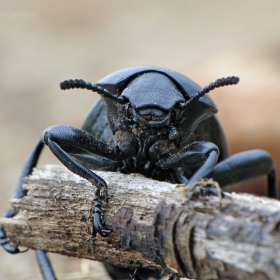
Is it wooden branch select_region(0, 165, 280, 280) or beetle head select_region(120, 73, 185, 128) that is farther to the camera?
beetle head select_region(120, 73, 185, 128)

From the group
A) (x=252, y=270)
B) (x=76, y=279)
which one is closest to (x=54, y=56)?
(x=76, y=279)

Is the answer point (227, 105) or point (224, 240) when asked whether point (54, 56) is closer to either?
point (227, 105)

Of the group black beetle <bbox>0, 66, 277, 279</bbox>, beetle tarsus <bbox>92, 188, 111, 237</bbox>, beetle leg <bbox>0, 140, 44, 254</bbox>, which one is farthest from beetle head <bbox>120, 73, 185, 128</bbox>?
beetle leg <bbox>0, 140, 44, 254</bbox>

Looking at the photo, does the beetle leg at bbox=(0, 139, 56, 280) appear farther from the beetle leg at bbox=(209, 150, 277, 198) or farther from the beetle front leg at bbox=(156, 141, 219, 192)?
the beetle leg at bbox=(209, 150, 277, 198)

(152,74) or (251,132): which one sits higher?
(152,74)

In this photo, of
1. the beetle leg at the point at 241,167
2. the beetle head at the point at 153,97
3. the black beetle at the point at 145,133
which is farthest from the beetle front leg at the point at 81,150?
the beetle leg at the point at 241,167

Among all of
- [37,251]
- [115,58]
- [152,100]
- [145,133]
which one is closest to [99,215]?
[145,133]

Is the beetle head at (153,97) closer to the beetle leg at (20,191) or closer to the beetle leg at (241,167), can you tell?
the beetle leg at (241,167)
